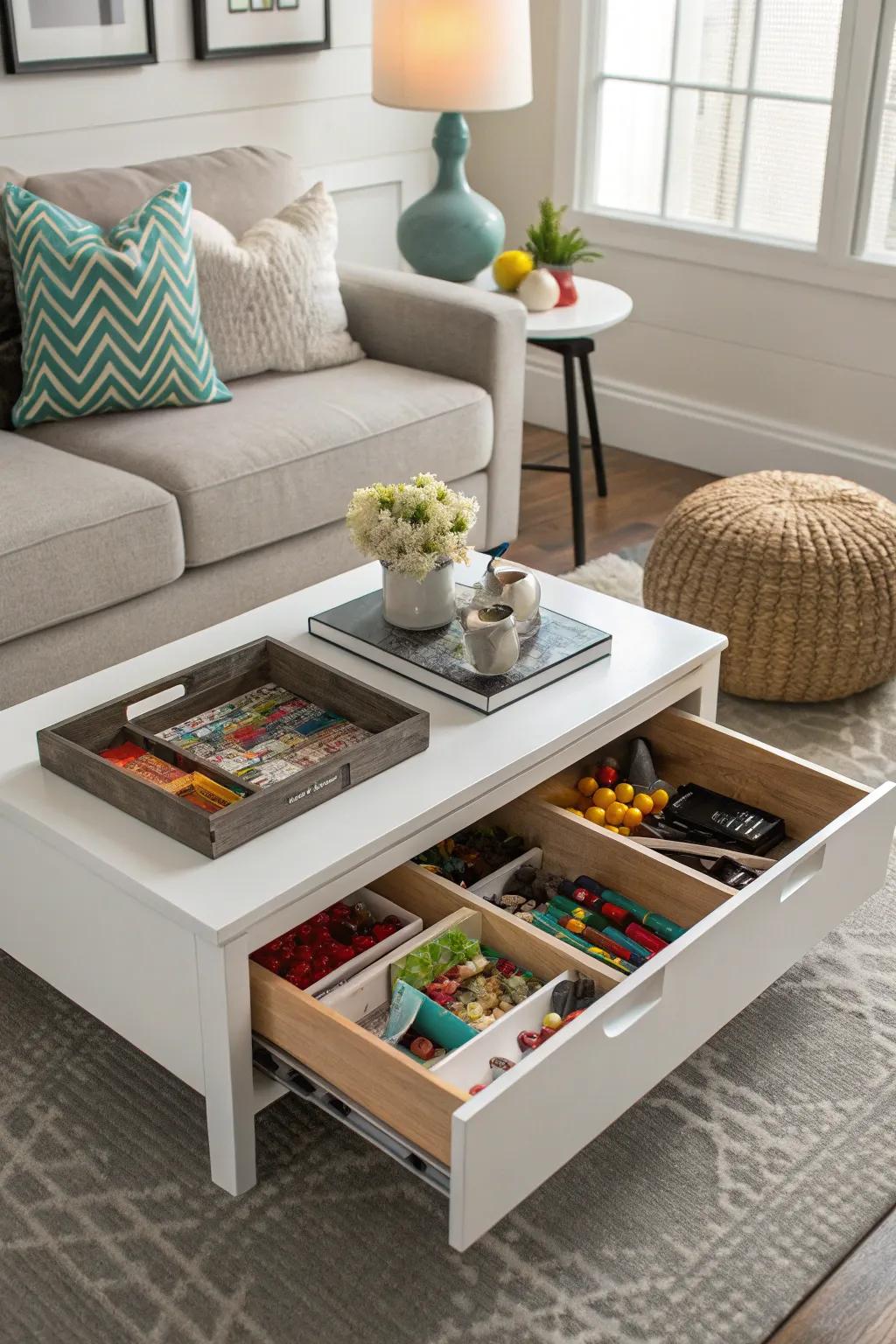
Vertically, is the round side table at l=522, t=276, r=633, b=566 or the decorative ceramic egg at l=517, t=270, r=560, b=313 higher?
the decorative ceramic egg at l=517, t=270, r=560, b=313

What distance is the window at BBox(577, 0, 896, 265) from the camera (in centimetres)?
323

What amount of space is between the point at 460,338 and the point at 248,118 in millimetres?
900

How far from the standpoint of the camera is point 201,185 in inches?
119

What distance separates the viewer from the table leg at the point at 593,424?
130 inches

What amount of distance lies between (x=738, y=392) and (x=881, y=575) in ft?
4.21

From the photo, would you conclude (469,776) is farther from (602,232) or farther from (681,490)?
(602,232)

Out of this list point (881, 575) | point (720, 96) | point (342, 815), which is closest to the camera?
point (342, 815)

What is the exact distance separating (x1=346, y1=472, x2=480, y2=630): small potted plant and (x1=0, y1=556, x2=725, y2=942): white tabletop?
0.12 meters

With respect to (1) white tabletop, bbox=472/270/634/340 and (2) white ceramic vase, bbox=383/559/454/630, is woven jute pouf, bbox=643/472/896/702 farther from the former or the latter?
(2) white ceramic vase, bbox=383/559/454/630

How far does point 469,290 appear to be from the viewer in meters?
3.05

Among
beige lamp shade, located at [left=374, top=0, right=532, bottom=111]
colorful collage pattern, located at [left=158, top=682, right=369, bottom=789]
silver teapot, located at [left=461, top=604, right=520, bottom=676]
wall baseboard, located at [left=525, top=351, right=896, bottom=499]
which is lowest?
wall baseboard, located at [left=525, top=351, right=896, bottom=499]

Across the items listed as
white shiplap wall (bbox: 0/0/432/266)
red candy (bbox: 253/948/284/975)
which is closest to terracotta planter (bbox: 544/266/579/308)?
white shiplap wall (bbox: 0/0/432/266)

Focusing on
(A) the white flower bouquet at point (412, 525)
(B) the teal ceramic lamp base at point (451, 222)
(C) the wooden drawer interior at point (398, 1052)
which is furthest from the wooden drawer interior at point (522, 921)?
(B) the teal ceramic lamp base at point (451, 222)

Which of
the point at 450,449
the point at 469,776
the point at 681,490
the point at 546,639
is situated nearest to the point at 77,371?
the point at 450,449
